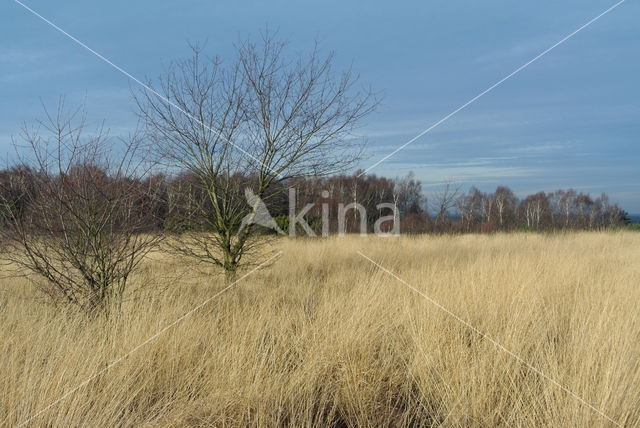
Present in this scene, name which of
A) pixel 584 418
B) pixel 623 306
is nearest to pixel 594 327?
pixel 623 306

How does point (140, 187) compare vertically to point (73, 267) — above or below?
above

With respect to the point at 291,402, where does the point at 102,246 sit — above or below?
above

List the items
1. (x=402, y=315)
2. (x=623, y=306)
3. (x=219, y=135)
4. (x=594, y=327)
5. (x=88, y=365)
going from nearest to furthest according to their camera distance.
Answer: (x=88, y=365) < (x=594, y=327) < (x=402, y=315) < (x=623, y=306) < (x=219, y=135)

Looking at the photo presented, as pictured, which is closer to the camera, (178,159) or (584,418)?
(584,418)

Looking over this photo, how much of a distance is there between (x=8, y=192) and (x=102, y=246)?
1147mm

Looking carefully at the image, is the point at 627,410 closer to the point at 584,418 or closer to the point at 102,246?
the point at 584,418

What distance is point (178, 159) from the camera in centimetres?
561

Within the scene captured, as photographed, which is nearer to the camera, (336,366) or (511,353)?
(336,366)

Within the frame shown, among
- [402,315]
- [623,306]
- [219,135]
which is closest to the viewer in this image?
[402,315]

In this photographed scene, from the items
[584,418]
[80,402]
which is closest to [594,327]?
[584,418]

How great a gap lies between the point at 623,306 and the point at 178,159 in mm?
5860

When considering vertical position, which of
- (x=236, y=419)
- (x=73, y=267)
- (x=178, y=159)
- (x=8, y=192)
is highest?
(x=178, y=159)

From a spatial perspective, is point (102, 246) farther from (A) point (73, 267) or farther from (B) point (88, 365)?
(B) point (88, 365)

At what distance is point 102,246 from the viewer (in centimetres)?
419
